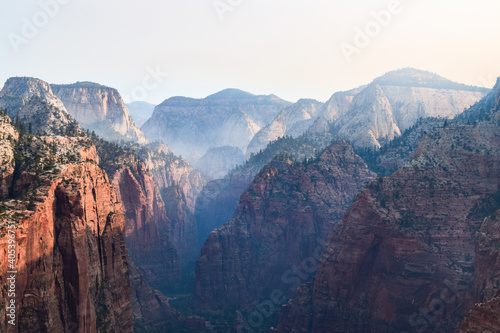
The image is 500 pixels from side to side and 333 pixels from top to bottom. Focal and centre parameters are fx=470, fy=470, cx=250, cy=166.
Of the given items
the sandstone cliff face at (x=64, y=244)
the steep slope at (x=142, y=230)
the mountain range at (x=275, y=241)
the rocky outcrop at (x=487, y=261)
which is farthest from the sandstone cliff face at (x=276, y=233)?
the rocky outcrop at (x=487, y=261)

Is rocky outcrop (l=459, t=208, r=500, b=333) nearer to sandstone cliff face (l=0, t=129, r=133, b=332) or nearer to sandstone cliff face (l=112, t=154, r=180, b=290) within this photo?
sandstone cliff face (l=0, t=129, r=133, b=332)

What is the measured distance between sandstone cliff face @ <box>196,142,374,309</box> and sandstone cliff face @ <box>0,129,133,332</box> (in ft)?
228

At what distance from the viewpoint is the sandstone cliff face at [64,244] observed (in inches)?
2232

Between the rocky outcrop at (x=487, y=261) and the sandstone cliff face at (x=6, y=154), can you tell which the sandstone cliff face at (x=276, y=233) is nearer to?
the rocky outcrop at (x=487, y=261)

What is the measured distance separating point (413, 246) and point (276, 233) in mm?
67360

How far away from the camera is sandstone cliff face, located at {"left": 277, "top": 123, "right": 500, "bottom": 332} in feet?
296

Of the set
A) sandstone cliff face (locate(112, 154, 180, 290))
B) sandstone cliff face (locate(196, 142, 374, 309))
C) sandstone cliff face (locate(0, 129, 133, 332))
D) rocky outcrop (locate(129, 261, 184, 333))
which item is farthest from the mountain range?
sandstone cliff face (locate(112, 154, 180, 290))

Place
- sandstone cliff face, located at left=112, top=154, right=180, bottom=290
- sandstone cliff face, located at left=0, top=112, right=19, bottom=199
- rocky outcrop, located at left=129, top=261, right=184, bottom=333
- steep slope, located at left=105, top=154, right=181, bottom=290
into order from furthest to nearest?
sandstone cliff face, located at left=112, top=154, right=180, bottom=290 < steep slope, located at left=105, top=154, right=181, bottom=290 < rocky outcrop, located at left=129, top=261, right=184, bottom=333 < sandstone cliff face, located at left=0, top=112, right=19, bottom=199

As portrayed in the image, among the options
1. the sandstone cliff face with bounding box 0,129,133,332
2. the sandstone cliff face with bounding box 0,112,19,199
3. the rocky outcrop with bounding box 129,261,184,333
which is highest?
the sandstone cliff face with bounding box 0,112,19,199

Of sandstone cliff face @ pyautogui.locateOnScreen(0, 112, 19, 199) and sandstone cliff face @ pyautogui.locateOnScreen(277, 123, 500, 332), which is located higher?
sandstone cliff face @ pyautogui.locateOnScreen(0, 112, 19, 199)

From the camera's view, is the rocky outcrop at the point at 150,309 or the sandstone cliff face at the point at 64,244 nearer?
the sandstone cliff face at the point at 64,244

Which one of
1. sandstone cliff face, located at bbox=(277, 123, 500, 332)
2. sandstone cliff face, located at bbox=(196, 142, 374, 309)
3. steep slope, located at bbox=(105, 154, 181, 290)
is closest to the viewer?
sandstone cliff face, located at bbox=(277, 123, 500, 332)

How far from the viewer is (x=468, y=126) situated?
109m

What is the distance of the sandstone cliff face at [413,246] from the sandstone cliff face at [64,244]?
1795 inches
